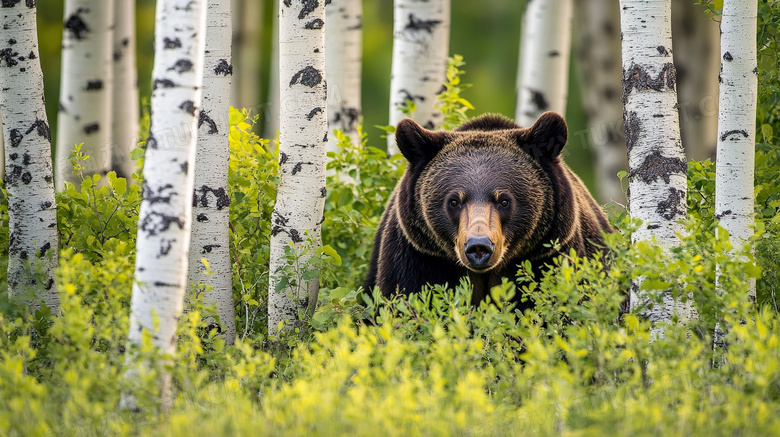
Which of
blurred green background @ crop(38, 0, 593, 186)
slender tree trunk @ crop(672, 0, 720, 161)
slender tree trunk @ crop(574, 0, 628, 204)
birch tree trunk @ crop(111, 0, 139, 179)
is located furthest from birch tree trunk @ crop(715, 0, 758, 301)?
blurred green background @ crop(38, 0, 593, 186)

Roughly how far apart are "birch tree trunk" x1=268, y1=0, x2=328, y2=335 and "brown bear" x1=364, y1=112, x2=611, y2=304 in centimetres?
55

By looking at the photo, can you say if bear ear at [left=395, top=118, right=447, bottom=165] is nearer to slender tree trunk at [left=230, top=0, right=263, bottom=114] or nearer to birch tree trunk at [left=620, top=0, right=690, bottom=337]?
birch tree trunk at [left=620, top=0, right=690, bottom=337]

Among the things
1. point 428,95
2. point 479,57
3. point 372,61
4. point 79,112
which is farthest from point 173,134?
point 479,57

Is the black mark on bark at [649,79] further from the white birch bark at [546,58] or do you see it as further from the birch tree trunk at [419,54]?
the white birch bark at [546,58]

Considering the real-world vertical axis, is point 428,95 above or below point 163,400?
above

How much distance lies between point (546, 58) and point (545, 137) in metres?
4.07

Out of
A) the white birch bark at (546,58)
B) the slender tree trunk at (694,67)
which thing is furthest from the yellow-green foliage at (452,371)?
the slender tree trunk at (694,67)

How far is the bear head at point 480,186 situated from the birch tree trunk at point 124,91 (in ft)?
16.6

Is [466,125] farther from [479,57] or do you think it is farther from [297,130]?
[479,57]

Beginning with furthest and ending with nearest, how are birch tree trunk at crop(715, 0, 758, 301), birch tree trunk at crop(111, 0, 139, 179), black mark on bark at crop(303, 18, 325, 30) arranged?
birch tree trunk at crop(111, 0, 139, 179), black mark on bark at crop(303, 18, 325, 30), birch tree trunk at crop(715, 0, 758, 301)

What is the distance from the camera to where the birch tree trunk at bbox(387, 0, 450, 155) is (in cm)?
748

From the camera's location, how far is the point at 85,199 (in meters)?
5.52

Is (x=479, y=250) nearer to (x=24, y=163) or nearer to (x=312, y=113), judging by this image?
(x=312, y=113)

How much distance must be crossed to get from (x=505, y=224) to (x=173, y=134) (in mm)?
2228
